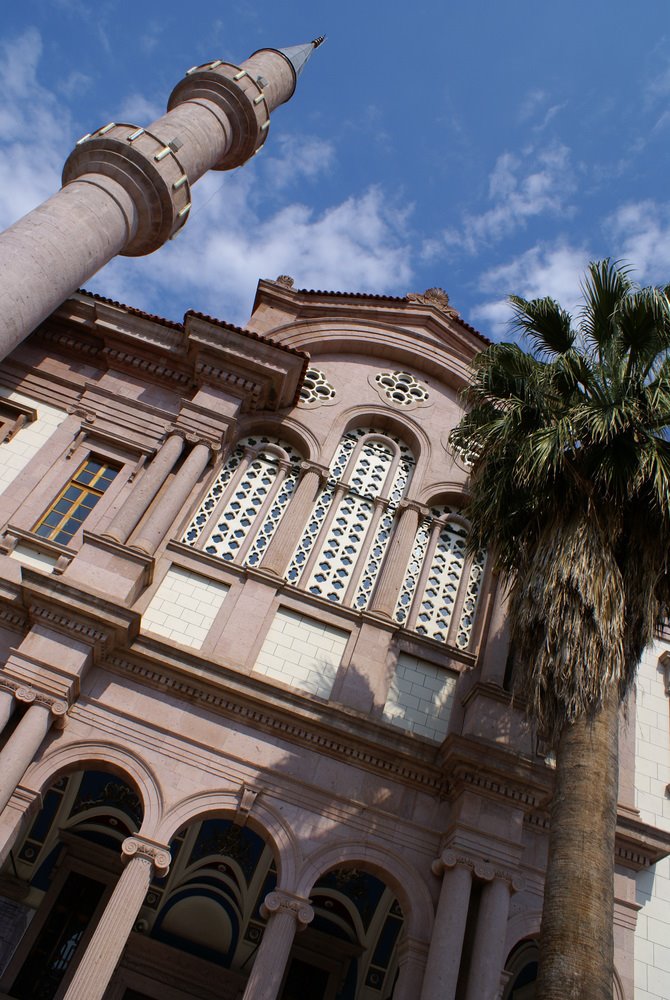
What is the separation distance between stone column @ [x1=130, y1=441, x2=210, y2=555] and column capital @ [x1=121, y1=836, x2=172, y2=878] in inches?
159

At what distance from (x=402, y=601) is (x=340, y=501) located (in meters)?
2.28

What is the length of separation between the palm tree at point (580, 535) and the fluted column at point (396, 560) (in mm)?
3215

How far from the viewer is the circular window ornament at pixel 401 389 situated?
1698cm

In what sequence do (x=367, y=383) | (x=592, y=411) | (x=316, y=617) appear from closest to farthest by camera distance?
(x=592, y=411) → (x=316, y=617) → (x=367, y=383)

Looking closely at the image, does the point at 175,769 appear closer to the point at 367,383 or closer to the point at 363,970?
the point at 363,970

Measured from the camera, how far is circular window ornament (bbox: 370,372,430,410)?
1698 cm

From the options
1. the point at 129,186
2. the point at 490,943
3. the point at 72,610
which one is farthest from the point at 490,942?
the point at 129,186

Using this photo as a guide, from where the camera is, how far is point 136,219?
15.0m

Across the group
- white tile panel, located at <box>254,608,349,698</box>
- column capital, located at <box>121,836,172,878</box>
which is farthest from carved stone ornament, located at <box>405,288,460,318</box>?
column capital, located at <box>121,836,172,878</box>

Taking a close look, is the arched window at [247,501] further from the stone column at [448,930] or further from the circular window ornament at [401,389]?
the stone column at [448,930]

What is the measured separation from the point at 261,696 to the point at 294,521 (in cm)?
365

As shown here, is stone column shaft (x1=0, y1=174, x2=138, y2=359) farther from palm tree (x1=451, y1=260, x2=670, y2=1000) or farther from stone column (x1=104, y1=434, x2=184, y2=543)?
palm tree (x1=451, y1=260, x2=670, y2=1000)

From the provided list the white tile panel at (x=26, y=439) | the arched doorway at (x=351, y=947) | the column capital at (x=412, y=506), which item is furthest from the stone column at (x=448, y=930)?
the white tile panel at (x=26, y=439)

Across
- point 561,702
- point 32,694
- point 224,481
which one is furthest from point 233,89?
point 561,702
